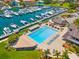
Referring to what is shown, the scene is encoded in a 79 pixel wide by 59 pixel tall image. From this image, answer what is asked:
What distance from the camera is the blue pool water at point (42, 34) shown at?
37.8 m

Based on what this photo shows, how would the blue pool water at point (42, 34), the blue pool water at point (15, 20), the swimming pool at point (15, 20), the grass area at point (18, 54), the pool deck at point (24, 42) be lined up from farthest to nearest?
1. the blue pool water at point (15, 20)
2. the swimming pool at point (15, 20)
3. the blue pool water at point (42, 34)
4. the pool deck at point (24, 42)
5. the grass area at point (18, 54)

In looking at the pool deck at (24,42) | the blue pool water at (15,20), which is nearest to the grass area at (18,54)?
the pool deck at (24,42)

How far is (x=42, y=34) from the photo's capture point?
40.2 meters

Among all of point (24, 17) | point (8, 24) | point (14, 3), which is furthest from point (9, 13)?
point (14, 3)

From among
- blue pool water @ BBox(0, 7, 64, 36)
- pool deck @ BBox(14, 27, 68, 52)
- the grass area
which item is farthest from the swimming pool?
the grass area

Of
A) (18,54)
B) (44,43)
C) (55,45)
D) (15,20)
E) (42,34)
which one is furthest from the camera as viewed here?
(15,20)

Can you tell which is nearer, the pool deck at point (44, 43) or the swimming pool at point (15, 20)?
the pool deck at point (44, 43)

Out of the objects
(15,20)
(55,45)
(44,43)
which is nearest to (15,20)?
(15,20)

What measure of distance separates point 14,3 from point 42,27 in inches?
1036

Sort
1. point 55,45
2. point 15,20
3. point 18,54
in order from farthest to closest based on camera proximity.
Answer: point 15,20 < point 55,45 < point 18,54

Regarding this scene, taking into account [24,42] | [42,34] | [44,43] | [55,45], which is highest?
[24,42]

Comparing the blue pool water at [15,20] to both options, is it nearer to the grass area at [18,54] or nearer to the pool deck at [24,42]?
the pool deck at [24,42]

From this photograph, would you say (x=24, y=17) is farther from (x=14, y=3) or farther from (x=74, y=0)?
(x=74, y=0)

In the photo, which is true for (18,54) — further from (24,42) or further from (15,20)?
(15,20)
